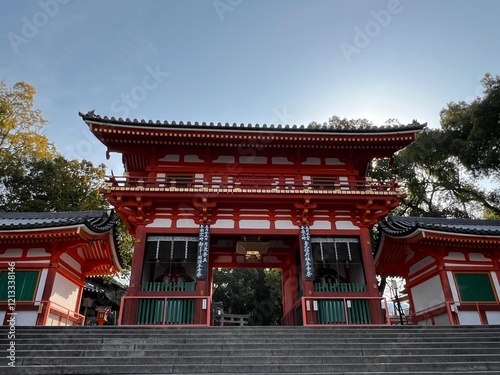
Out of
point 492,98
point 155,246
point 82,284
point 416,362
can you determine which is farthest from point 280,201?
point 492,98

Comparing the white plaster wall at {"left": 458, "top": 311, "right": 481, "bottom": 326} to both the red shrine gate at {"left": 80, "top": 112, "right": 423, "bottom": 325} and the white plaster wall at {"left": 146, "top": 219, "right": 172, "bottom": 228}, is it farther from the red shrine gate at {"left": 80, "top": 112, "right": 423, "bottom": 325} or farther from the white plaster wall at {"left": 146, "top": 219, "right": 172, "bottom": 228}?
the white plaster wall at {"left": 146, "top": 219, "right": 172, "bottom": 228}

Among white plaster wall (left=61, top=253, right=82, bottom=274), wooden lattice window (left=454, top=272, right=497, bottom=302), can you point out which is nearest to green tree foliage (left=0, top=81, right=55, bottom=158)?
white plaster wall (left=61, top=253, right=82, bottom=274)

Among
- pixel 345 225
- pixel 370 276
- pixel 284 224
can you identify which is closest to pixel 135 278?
pixel 284 224

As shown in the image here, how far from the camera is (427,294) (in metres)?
14.8

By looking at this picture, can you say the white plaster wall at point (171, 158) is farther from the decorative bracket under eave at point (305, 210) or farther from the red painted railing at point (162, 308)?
the red painted railing at point (162, 308)

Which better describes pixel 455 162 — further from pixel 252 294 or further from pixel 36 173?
pixel 36 173

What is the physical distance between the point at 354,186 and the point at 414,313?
6943 mm

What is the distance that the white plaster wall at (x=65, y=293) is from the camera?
13333 mm

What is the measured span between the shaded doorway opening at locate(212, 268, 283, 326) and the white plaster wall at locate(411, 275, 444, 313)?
13977 mm

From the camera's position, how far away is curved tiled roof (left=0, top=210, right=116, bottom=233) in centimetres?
1222

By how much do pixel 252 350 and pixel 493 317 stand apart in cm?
1068

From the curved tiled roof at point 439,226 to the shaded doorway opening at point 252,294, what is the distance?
46.5ft

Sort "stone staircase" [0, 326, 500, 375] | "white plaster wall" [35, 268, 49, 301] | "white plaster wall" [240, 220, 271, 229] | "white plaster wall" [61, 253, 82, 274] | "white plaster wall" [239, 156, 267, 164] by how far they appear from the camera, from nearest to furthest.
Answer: "stone staircase" [0, 326, 500, 375] → "white plaster wall" [35, 268, 49, 301] → "white plaster wall" [240, 220, 271, 229] → "white plaster wall" [61, 253, 82, 274] → "white plaster wall" [239, 156, 267, 164]

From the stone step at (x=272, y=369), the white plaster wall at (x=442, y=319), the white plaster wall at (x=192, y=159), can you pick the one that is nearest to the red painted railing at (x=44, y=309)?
the stone step at (x=272, y=369)
